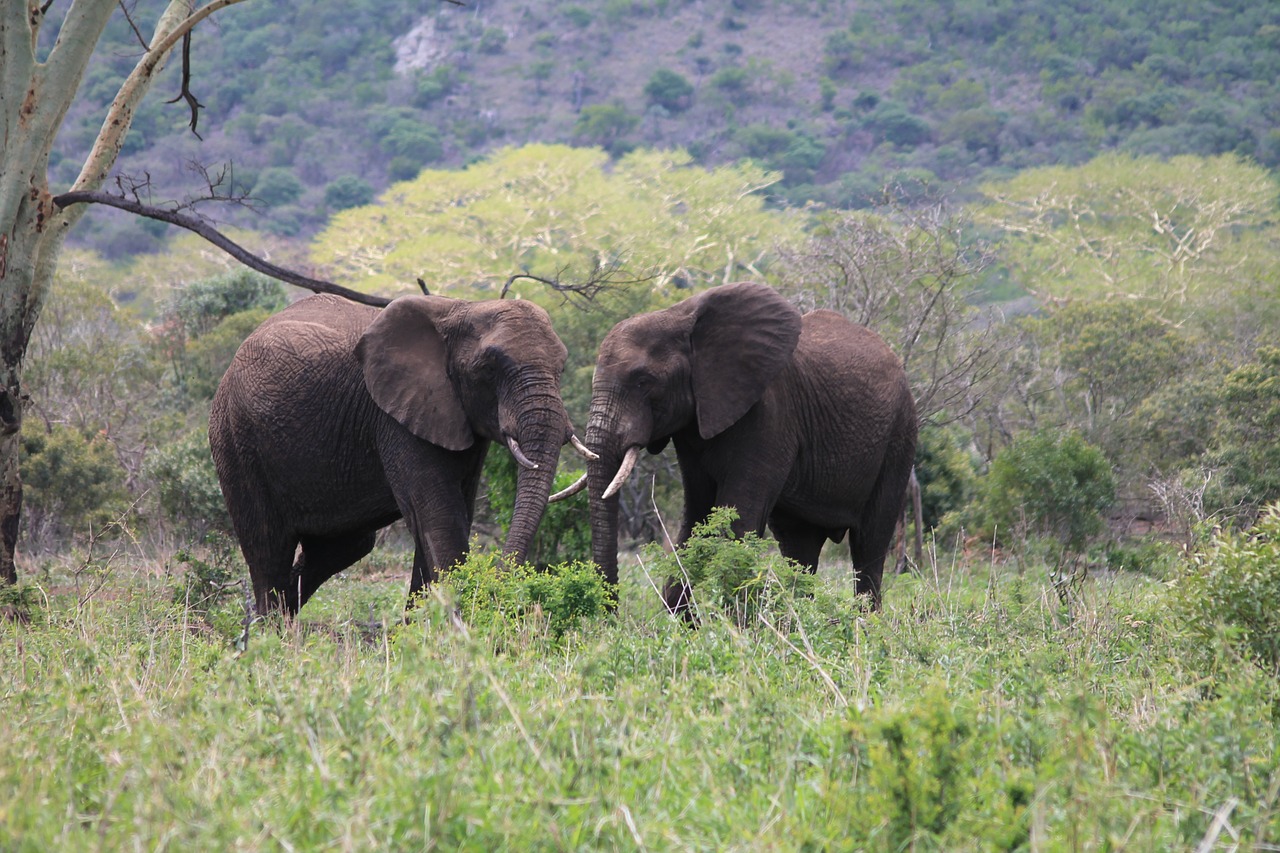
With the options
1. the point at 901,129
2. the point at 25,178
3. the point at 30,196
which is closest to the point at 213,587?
the point at 30,196

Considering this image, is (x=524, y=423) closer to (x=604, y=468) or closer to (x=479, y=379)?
(x=479, y=379)

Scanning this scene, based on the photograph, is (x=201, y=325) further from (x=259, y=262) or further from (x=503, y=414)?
(x=503, y=414)

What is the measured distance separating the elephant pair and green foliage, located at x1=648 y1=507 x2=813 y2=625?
0.72m

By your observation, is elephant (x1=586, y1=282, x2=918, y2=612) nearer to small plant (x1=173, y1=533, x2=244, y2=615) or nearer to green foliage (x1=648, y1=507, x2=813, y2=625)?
green foliage (x1=648, y1=507, x2=813, y2=625)

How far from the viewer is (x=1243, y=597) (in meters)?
6.32

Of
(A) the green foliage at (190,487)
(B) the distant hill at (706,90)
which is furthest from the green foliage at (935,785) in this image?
(B) the distant hill at (706,90)

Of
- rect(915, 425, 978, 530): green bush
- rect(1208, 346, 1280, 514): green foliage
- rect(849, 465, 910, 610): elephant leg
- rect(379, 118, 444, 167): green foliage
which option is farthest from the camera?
rect(379, 118, 444, 167): green foliage

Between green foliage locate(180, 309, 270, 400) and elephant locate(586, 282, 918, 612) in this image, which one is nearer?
elephant locate(586, 282, 918, 612)

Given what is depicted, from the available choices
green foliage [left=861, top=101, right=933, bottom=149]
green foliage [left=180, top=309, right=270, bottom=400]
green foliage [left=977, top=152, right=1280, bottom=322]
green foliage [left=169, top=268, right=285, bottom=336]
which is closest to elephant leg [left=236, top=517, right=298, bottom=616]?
green foliage [left=180, top=309, right=270, bottom=400]

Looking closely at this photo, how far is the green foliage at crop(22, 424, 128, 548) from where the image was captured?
16.5m

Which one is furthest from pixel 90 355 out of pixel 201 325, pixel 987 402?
pixel 987 402

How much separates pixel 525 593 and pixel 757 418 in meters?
→ 2.44

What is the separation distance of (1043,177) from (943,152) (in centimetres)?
2403

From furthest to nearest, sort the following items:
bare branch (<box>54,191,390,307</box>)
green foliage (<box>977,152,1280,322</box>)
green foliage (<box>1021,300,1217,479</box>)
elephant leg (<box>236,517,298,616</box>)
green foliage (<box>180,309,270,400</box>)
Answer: green foliage (<box>977,152,1280,322</box>), green foliage (<box>180,309,270,400</box>), green foliage (<box>1021,300,1217,479</box>), elephant leg (<box>236,517,298,616</box>), bare branch (<box>54,191,390,307</box>)
